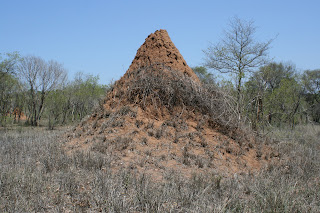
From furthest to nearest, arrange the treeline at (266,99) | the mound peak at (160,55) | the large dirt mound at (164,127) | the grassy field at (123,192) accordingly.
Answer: the treeline at (266,99) < the mound peak at (160,55) < the large dirt mound at (164,127) < the grassy field at (123,192)

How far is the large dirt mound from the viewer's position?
20.6 feet

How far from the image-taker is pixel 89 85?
116 ft

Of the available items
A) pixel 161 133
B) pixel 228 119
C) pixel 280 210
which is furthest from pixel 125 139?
pixel 280 210

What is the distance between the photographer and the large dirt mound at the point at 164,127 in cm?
627

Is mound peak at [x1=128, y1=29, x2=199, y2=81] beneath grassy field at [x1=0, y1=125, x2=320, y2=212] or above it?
above

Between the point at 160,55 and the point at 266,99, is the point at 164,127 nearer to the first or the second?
the point at 160,55

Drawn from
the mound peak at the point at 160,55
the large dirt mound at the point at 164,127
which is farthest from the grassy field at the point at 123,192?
the mound peak at the point at 160,55

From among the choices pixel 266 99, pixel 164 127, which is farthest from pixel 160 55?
pixel 266 99

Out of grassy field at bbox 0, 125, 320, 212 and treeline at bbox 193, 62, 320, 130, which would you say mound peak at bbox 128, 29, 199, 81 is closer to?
treeline at bbox 193, 62, 320, 130

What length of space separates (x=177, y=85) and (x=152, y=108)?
978 mm

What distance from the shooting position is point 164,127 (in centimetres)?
727

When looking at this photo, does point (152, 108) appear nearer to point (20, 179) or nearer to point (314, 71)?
point (20, 179)

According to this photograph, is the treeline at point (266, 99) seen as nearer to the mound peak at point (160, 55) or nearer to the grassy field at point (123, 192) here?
the mound peak at point (160, 55)

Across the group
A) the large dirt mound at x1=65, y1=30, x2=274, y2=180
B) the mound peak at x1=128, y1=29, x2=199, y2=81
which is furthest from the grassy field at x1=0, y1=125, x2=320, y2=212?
the mound peak at x1=128, y1=29, x2=199, y2=81
